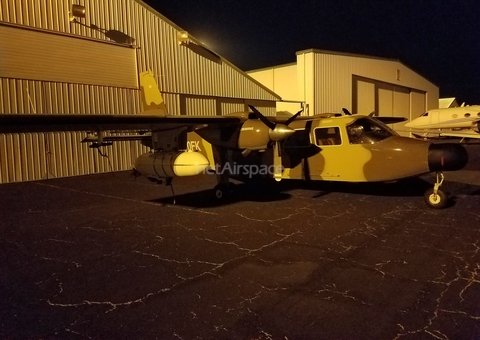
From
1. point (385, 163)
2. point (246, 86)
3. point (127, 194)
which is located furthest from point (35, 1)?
point (385, 163)

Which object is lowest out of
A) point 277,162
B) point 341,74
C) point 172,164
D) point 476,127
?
point 277,162

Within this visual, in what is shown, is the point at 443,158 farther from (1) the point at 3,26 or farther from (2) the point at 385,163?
(1) the point at 3,26

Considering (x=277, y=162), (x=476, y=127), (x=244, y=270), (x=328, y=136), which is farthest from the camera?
(x=476, y=127)

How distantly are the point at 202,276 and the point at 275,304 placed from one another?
132cm

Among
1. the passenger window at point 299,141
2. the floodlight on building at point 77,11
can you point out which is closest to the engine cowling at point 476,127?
the passenger window at point 299,141

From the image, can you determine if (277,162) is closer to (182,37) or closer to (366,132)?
(366,132)

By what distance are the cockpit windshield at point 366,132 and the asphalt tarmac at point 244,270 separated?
1.76 metres

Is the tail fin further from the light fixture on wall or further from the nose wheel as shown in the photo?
the nose wheel

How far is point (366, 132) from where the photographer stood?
388 inches

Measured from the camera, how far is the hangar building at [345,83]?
25750 millimetres

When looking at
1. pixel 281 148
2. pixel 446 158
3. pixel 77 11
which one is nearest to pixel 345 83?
pixel 281 148

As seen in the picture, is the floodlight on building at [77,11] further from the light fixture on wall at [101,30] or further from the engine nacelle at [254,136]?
the engine nacelle at [254,136]

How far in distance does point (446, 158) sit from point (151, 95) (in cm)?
1034

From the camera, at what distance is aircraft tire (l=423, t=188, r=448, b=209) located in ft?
28.4
